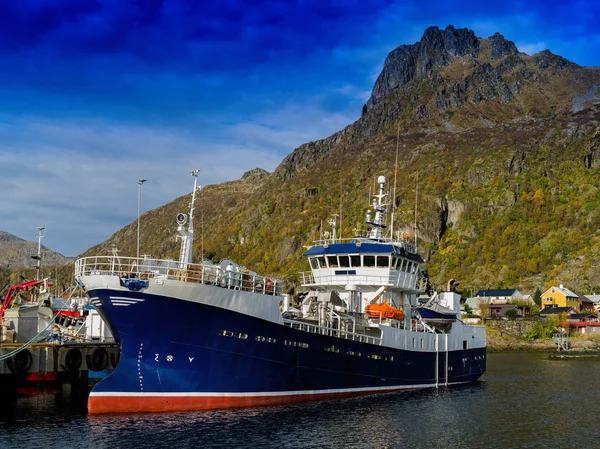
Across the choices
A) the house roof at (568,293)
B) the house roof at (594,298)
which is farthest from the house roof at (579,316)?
the house roof at (594,298)

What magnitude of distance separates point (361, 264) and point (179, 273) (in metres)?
15.9

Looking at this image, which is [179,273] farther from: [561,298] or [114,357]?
[561,298]

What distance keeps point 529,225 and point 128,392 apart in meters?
154

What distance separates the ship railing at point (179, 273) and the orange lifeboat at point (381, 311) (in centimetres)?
994

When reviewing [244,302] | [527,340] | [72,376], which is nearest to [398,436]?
[244,302]

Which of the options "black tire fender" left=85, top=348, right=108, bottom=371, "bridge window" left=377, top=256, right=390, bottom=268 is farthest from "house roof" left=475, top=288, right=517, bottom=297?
"black tire fender" left=85, top=348, right=108, bottom=371

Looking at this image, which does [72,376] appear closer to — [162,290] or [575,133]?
[162,290]

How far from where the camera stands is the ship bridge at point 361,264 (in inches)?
1783

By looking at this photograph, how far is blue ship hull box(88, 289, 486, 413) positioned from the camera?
32.7m

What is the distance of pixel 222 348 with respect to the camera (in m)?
33.4

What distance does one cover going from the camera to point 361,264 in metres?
45.7

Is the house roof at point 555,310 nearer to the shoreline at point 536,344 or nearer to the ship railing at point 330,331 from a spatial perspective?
the shoreline at point 536,344

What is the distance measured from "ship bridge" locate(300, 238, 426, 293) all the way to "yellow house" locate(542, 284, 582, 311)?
322 feet

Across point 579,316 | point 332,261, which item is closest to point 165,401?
point 332,261
